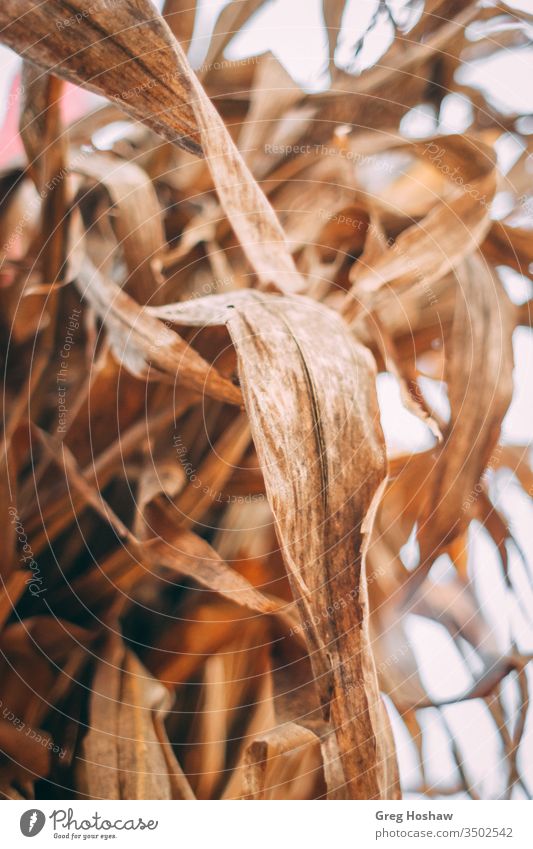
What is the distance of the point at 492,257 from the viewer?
659 millimetres

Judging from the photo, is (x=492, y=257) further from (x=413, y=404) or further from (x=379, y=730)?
(x=379, y=730)

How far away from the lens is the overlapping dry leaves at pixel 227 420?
59 cm

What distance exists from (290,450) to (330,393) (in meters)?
0.05

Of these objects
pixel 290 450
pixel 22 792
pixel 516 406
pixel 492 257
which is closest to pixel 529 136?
pixel 492 257

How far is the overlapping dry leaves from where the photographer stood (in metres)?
0.59
